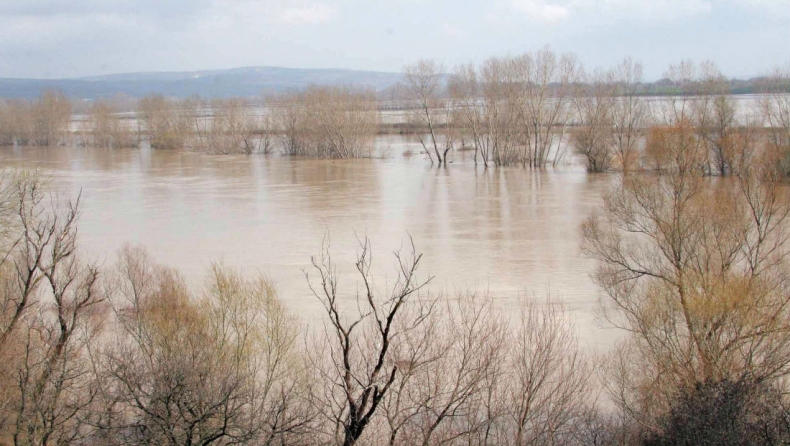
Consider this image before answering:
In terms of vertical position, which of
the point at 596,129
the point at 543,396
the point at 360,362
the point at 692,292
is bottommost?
the point at 543,396

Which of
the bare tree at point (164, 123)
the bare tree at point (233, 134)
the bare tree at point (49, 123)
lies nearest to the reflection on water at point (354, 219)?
the bare tree at point (233, 134)

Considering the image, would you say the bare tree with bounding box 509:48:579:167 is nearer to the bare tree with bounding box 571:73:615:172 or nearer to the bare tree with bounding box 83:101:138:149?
the bare tree with bounding box 571:73:615:172

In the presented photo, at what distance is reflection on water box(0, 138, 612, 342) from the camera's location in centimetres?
1538

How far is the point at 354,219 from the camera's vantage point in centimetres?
2183

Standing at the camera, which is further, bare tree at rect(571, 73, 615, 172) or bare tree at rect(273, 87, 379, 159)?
bare tree at rect(273, 87, 379, 159)

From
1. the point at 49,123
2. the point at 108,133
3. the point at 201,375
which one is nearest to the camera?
the point at 201,375

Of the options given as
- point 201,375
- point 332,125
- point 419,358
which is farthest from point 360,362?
point 332,125

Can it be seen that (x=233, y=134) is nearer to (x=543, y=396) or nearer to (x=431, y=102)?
(x=431, y=102)

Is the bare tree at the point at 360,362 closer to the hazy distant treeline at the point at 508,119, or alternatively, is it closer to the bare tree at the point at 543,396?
Result: the bare tree at the point at 543,396

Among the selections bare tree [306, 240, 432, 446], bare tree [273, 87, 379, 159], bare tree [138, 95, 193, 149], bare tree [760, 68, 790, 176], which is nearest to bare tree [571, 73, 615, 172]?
bare tree [760, 68, 790, 176]

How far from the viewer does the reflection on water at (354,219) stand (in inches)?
606

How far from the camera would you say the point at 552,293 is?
13.8 m

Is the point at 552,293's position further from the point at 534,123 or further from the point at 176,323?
the point at 534,123

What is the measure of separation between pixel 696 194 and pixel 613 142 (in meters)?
21.0
